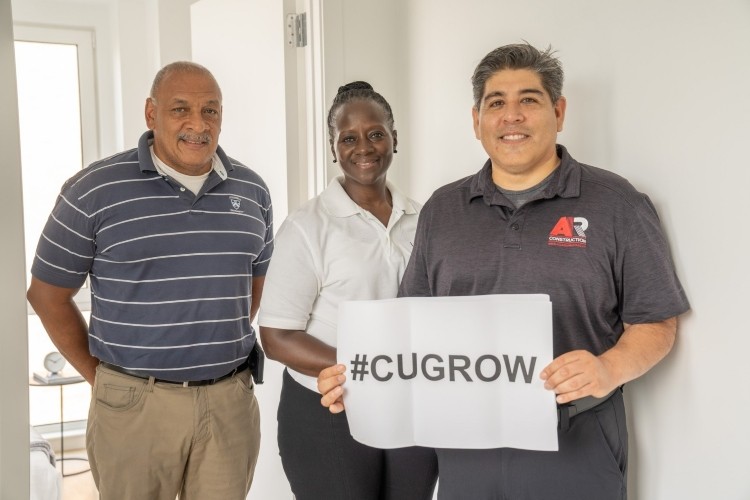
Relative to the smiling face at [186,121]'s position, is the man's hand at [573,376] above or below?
below

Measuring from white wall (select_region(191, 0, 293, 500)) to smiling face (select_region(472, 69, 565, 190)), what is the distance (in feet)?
3.83

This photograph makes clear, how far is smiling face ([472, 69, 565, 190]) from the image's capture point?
142cm

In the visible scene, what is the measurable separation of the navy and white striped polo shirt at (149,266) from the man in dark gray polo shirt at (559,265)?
2.44 ft

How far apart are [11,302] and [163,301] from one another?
3.11 feet

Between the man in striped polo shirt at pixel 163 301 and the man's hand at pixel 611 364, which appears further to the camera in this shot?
the man in striped polo shirt at pixel 163 301

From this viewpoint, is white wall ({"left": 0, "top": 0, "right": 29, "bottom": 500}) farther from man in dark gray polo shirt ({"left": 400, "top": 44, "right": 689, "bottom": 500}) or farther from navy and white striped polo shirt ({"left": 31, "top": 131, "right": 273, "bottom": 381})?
navy and white striped polo shirt ({"left": 31, "top": 131, "right": 273, "bottom": 381})

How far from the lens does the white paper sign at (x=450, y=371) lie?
125 cm

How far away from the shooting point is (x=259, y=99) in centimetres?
263

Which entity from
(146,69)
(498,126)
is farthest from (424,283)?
(146,69)

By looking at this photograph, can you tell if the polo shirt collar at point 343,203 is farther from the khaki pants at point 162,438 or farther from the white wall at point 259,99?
the white wall at point 259,99

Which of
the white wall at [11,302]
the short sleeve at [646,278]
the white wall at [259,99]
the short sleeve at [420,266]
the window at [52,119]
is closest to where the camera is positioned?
the white wall at [11,302]

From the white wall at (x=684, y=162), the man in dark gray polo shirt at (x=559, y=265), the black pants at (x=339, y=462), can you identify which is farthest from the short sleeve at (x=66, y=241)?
the white wall at (x=684, y=162)

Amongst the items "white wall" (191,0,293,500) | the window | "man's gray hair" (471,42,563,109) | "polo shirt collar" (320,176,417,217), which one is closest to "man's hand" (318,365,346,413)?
"polo shirt collar" (320,176,417,217)

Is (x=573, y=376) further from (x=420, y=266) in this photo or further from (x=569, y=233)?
(x=420, y=266)
